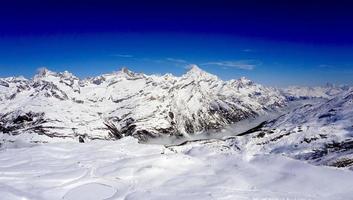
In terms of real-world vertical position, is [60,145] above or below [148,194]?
above

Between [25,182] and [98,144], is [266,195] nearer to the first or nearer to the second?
[25,182]

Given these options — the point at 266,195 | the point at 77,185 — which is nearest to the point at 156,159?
the point at 77,185

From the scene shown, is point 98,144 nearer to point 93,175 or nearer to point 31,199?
point 93,175

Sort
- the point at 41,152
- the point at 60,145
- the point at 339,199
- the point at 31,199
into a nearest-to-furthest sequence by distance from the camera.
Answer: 1. the point at 339,199
2. the point at 31,199
3. the point at 41,152
4. the point at 60,145

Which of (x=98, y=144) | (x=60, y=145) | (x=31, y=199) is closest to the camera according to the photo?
(x=31, y=199)

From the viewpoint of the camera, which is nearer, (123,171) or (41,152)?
(123,171)

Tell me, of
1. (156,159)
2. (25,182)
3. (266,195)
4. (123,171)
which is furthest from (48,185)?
(266,195)
